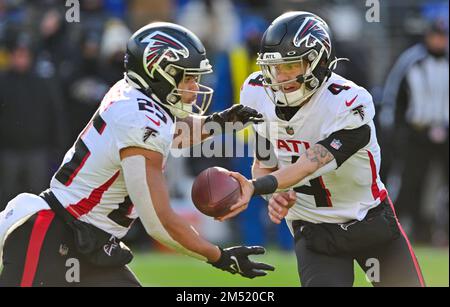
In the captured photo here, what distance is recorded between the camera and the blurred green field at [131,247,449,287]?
835cm

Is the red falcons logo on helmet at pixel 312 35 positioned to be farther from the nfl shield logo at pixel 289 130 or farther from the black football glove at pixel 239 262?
the black football glove at pixel 239 262

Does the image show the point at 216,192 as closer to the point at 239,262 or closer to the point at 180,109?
the point at 239,262

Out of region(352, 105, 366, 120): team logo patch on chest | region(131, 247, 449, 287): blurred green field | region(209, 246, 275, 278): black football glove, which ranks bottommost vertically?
region(131, 247, 449, 287): blurred green field

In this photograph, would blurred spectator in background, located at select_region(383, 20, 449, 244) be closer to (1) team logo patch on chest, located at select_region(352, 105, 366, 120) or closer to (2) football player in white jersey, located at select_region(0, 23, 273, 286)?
(1) team logo patch on chest, located at select_region(352, 105, 366, 120)

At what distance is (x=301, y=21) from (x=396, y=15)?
23.2ft

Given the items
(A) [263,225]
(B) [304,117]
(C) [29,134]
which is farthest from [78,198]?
(A) [263,225]

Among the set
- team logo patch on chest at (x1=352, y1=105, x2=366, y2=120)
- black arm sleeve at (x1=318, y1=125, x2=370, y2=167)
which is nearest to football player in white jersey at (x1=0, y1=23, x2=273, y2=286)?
black arm sleeve at (x1=318, y1=125, x2=370, y2=167)

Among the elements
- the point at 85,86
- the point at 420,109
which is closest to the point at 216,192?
the point at 85,86

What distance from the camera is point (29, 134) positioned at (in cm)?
1027

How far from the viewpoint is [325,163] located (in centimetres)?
512

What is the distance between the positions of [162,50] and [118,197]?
0.78 meters

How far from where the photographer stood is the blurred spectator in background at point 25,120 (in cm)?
1021

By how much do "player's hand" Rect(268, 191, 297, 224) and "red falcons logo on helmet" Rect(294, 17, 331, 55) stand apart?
2.54 ft

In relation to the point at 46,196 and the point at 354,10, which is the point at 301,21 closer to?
the point at 46,196
